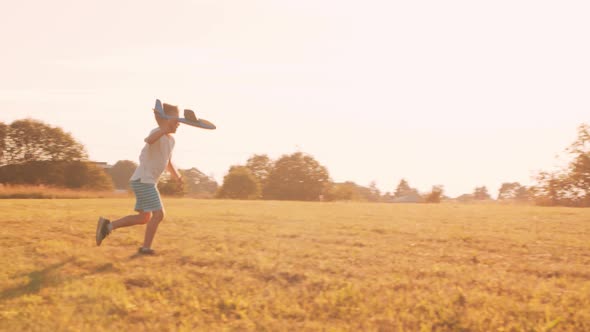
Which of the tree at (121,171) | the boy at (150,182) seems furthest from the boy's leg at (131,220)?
the tree at (121,171)

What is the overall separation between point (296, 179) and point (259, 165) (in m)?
7.73

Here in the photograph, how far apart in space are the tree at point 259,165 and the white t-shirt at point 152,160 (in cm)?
5827

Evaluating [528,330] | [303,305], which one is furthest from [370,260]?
[528,330]

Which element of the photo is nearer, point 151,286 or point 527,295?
point 527,295

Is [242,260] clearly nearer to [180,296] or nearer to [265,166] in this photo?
[180,296]

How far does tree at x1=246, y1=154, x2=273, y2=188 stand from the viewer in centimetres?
6512

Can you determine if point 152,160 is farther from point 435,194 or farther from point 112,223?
point 435,194

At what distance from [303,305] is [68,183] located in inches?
1493

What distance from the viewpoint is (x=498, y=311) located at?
3.62 meters

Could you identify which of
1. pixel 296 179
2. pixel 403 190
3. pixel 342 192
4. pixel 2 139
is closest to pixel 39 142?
pixel 2 139

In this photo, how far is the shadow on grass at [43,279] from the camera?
401 cm

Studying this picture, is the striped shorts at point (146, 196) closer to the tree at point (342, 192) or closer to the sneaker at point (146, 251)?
the sneaker at point (146, 251)

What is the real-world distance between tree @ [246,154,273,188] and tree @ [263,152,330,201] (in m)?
3.16

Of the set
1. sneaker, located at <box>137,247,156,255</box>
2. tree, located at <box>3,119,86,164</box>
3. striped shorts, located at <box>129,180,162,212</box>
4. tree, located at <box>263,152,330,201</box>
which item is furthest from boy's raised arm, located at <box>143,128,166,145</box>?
tree, located at <box>263,152,330,201</box>
